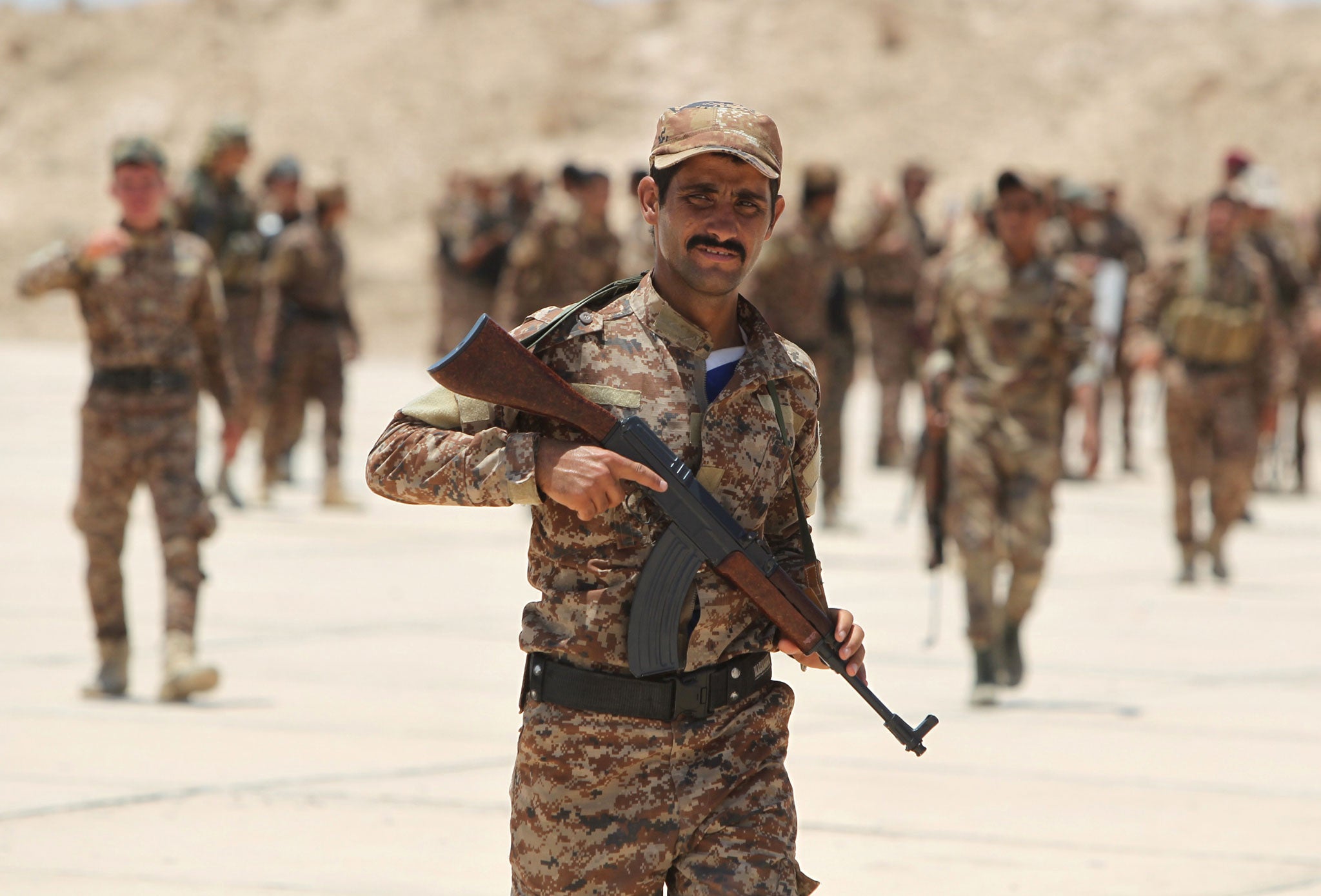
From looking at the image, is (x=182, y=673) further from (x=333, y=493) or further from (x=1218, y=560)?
(x=1218, y=560)

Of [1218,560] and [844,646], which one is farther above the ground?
[844,646]

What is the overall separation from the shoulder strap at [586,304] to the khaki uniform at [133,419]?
14.0ft

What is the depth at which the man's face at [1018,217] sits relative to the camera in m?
8.16

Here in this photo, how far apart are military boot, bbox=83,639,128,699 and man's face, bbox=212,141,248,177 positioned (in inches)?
208

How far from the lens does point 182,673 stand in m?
7.66

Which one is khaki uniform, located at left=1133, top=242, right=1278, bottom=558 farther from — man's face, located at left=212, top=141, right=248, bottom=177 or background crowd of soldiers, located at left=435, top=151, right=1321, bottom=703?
man's face, located at left=212, top=141, right=248, bottom=177

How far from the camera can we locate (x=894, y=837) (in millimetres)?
6086

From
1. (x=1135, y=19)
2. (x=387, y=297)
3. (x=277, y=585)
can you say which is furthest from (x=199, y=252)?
(x=1135, y=19)

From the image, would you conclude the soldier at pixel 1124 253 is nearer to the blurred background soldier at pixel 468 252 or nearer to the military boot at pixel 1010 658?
the blurred background soldier at pixel 468 252

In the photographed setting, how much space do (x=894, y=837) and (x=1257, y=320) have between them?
6963 millimetres

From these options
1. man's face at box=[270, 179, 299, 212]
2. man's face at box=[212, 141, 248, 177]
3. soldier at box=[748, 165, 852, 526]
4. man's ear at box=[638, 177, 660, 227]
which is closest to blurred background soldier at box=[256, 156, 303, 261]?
man's face at box=[270, 179, 299, 212]

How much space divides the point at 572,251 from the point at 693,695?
10.9 m

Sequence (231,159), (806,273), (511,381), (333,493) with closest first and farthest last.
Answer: (511,381)
(231,159)
(806,273)
(333,493)

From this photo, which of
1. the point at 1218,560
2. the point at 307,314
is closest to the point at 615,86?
the point at 307,314
